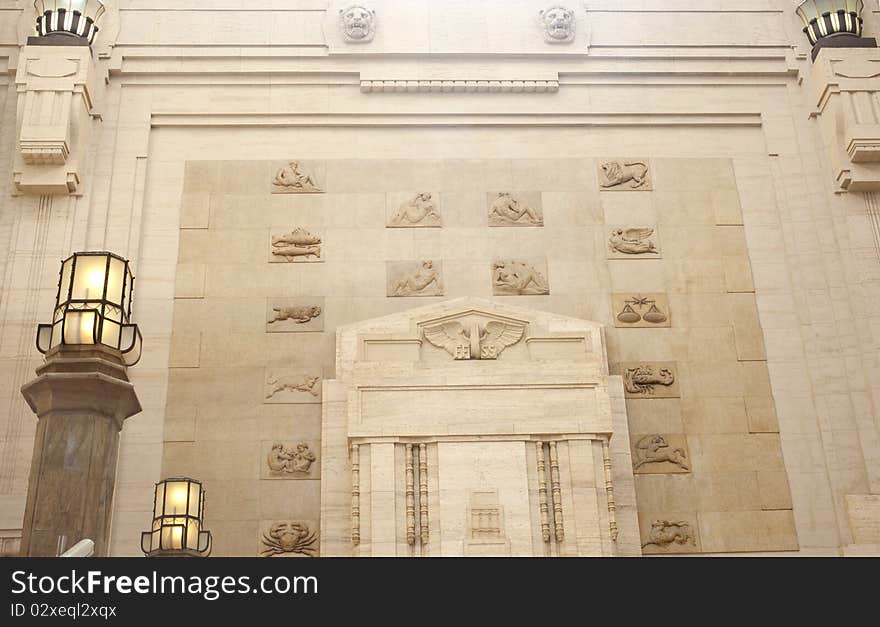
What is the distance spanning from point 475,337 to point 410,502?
220cm

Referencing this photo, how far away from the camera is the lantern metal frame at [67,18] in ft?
45.0

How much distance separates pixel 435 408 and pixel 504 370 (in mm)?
913

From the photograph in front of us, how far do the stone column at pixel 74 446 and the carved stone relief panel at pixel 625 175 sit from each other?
9025 millimetres

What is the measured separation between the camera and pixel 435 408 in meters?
11.9

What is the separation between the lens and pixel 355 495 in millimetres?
11445

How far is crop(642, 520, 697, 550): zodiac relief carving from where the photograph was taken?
1178cm

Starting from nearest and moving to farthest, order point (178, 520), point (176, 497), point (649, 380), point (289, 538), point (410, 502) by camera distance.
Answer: point (178, 520) < point (176, 497) < point (410, 502) < point (289, 538) < point (649, 380)

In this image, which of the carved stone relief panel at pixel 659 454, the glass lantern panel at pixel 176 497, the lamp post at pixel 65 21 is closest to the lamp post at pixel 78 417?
the glass lantern panel at pixel 176 497

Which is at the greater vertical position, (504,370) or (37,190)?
(37,190)

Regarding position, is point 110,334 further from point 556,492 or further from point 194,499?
point 556,492

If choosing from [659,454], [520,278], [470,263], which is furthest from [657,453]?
[470,263]
